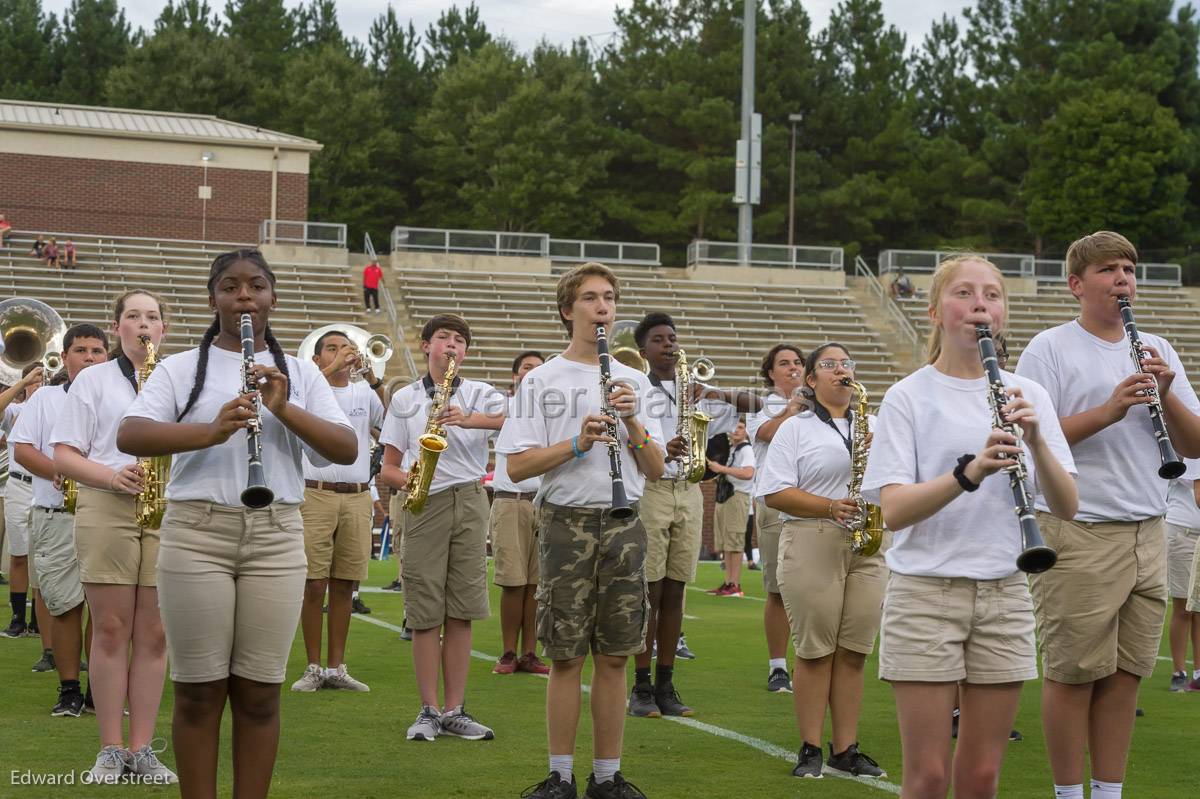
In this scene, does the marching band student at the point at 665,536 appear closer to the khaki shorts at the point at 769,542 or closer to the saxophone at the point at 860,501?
the khaki shorts at the point at 769,542

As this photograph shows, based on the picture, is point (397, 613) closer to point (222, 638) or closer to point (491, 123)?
point (222, 638)

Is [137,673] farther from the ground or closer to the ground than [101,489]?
closer to the ground

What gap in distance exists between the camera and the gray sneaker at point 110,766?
249 inches

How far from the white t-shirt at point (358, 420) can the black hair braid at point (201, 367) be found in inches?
155

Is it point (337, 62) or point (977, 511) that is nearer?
point (977, 511)

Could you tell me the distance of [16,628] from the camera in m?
11.8

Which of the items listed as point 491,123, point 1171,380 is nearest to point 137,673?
point 1171,380

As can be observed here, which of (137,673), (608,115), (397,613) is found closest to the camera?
(137,673)

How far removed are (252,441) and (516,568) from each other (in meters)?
6.10

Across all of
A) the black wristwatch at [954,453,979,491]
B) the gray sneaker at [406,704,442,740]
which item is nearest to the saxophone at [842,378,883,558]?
the gray sneaker at [406,704,442,740]

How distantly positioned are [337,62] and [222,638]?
53220 mm

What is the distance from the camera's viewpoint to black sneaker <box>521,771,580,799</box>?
6.07 metres

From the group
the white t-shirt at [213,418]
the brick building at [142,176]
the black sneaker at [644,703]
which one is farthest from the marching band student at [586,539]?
the brick building at [142,176]

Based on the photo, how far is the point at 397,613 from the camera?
47.5 feet
